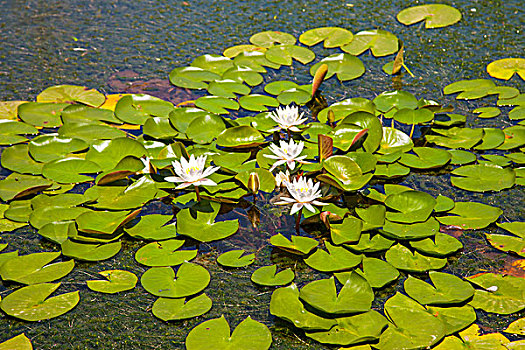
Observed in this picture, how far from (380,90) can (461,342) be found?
1.47m

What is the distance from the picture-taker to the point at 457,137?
86.9 inches

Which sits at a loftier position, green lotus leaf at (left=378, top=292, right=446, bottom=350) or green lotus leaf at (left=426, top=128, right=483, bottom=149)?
green lotus leaf at (left=426, top=128, right=483, bottom=149)

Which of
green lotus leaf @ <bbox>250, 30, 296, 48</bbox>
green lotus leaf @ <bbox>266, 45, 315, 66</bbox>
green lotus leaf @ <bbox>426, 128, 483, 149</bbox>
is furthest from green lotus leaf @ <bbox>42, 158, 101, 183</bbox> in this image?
green lotus leaf @ <bbox>426, 128, 483, 149</bbox>

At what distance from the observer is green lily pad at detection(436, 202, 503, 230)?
1784 millimetres

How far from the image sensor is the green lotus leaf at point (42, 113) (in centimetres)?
232

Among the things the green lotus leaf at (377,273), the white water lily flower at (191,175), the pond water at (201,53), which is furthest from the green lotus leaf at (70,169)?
the green lotus leaf at (377,273)

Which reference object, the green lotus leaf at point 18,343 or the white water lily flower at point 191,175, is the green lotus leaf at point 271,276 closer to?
the white water lily flower at point 191,175

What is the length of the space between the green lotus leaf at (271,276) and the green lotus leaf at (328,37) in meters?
1.69

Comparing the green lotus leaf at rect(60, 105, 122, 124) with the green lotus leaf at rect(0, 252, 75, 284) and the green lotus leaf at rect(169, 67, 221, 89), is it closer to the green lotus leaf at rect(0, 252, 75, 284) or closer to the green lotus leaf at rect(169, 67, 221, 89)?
the green lotus leaf at rect(169, 67, 221, 89)

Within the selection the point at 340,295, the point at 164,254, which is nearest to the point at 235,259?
the point at 164,254

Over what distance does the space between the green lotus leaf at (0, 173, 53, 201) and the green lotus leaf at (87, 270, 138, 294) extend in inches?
21.2

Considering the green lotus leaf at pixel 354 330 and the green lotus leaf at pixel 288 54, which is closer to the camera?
the green lotus leaf at pixel 354 330

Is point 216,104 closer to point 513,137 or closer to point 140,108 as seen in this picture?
point 140,108

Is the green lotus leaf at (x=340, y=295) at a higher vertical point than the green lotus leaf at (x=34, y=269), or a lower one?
lower
